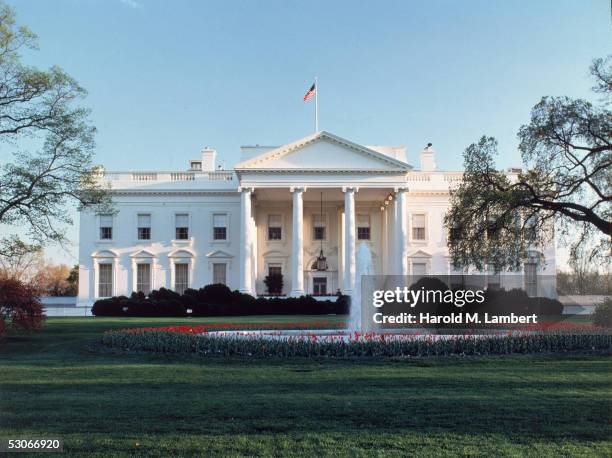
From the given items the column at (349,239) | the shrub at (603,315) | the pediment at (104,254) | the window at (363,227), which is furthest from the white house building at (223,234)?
the shrub at (603,315)

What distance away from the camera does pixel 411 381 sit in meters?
11.1

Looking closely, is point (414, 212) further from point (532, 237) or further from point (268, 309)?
point (532, 237)

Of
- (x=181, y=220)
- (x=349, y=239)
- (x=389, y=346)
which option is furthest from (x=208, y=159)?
(x=389, y=346)

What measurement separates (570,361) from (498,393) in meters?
4.75

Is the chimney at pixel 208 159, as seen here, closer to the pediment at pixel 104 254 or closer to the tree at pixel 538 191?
the pediment at pixel 104 254

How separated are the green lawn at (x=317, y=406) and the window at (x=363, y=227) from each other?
37.3 m

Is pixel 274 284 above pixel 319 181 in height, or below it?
below

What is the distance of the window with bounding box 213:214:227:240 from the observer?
49.9 meters

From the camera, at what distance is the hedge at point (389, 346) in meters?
14.4

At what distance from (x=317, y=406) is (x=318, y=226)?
1649 inches

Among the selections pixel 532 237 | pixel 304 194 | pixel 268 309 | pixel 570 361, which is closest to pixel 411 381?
pixel 570 361

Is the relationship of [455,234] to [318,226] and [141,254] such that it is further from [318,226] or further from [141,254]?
[141,254]

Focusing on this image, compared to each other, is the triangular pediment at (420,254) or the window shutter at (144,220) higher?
the window shutter at (144,220)

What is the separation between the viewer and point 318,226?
50.7m
